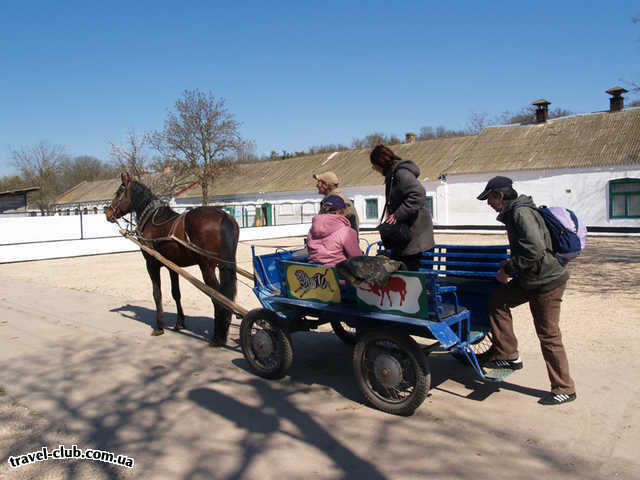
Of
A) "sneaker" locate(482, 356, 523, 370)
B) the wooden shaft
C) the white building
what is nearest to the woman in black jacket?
"sneaker" locate(482, 356, 523, 370)

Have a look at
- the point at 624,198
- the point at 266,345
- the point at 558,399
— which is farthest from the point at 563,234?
the point at 624,198

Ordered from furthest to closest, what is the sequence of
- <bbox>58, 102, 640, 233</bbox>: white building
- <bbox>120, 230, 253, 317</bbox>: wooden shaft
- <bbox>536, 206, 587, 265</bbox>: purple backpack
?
<bbox>58, 102, 640, 233</bbox>: white building, <bbox>120, 230, 253, 317</bbox>: wooden shaft, <bbox>536, 206, 587, 265</bbox>: purple backpack

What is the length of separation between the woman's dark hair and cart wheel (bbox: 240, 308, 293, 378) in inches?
68.5

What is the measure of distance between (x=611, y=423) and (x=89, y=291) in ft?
32.3

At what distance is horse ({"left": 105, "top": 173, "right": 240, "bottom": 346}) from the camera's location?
19.9ft

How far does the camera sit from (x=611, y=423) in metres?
3.67

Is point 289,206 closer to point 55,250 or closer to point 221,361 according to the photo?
point 55,250

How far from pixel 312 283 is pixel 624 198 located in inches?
954

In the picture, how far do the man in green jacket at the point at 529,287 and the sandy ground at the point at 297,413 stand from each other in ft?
0.98

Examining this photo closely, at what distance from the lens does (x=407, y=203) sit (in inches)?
173

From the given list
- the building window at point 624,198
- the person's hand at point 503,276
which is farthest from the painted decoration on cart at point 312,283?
the building window at point 624,198

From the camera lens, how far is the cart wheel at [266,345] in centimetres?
466

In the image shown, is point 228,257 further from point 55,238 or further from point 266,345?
point 55,238

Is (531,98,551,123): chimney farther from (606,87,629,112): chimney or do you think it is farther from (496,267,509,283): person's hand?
(496,267,509,283): person's hand
